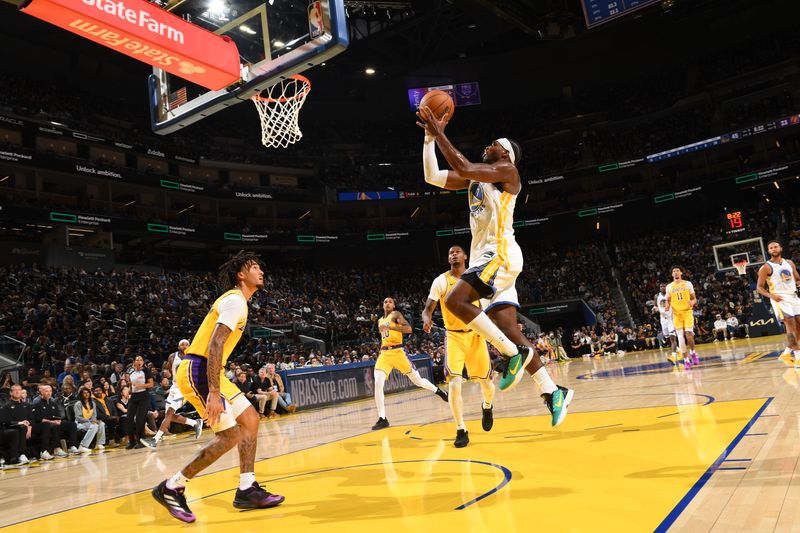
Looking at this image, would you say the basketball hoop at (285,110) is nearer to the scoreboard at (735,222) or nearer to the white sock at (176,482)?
the white sock at (176,482)

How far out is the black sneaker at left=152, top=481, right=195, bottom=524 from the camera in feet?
13.4

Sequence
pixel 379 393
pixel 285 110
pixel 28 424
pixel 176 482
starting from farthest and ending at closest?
1. pixel 285 110
2. pixel 28 424
3. pixel 379 393
4. pixel 176 482

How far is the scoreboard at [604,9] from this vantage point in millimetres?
19681

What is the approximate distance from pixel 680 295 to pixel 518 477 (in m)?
9.66

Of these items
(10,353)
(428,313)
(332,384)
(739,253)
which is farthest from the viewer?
(739,253)

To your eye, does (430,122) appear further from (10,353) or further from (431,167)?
(10,353)

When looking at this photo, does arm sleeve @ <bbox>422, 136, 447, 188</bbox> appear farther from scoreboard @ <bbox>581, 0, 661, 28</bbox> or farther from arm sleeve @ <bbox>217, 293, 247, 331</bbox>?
scoreboard @ <bbox>581, 0, 661, 28</bbox>

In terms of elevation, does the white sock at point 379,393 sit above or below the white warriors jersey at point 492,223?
below

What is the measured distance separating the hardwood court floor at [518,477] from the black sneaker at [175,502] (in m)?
0.13

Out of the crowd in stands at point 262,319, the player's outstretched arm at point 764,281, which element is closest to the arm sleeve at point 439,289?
the player's outstretched arm at point 764,281

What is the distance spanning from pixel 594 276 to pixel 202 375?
109 ft

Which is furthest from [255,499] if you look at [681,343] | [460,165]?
[681,343]

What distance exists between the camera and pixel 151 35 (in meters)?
6.59

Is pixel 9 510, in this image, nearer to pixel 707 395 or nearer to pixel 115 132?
pixel 707 395
